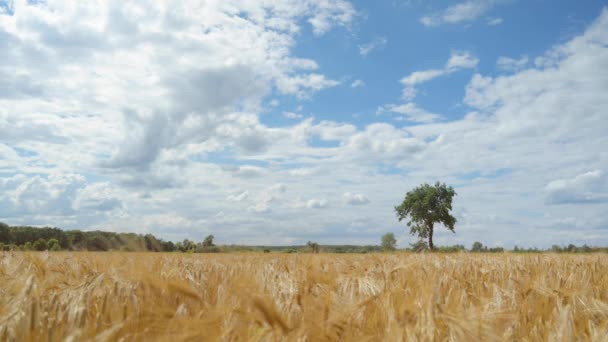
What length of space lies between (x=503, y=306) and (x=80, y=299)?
5.85ft

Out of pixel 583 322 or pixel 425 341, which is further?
pixel 583 322

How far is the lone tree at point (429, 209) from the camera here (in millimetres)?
57656

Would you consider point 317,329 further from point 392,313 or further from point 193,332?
point 193,332

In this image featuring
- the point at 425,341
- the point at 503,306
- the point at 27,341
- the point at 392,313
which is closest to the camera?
the point at 27,341

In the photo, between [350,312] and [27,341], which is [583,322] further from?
[27,341]

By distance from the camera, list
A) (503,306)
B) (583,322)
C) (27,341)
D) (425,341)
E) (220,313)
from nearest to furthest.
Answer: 1. (27,341)
2. (425,341)
3. (220,313)
4. (583,322)
5. (503,306)

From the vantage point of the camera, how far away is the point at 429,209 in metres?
58.6

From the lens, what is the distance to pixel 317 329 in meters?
1.40

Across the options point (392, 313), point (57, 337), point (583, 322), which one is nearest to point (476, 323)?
point (392, 313)

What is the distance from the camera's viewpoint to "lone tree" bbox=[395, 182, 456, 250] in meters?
57.7

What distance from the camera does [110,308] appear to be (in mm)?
1578

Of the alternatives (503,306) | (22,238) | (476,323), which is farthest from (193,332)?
(22,238)

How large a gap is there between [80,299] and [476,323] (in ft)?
3.93

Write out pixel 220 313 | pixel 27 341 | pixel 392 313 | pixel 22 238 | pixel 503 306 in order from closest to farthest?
pixel 27 341
pixel 220 313
pixel 392 313
pixel 503 306
pixel 22 238
